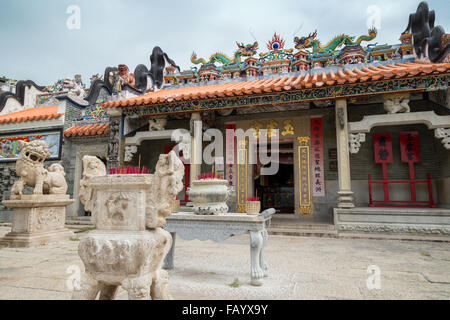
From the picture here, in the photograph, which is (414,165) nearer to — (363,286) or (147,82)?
(363,286)

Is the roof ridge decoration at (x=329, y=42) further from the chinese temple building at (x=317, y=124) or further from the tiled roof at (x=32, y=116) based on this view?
the tiled roof at (x=32, y=116)

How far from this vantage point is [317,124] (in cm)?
778

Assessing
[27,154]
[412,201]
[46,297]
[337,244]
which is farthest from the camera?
[412,201]

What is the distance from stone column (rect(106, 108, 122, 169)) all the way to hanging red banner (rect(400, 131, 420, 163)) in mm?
7385

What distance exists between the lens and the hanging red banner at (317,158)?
298 inches

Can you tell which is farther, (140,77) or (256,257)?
(140,77)

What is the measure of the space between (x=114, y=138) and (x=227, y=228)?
20.1ft

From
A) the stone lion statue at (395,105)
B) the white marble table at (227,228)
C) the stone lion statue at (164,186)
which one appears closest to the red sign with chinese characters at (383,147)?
the stone lion statue at (395,105)

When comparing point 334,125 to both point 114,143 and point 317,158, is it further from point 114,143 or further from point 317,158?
point 114,143

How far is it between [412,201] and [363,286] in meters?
5.22

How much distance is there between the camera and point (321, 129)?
7.74 m

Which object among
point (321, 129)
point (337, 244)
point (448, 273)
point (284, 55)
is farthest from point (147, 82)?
point (448, 273)

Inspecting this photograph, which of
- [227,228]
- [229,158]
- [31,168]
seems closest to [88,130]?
[31,168]

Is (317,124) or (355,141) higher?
(317,124)
